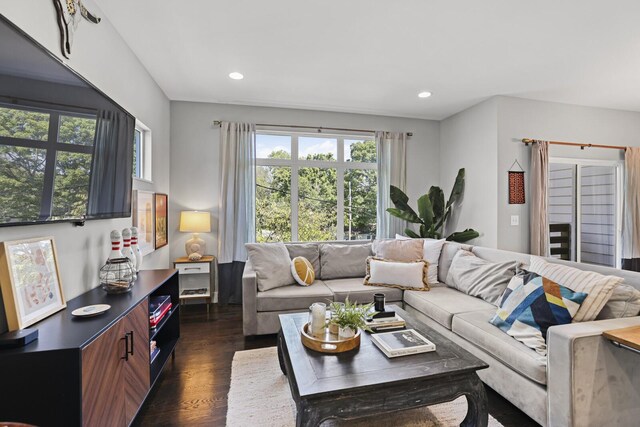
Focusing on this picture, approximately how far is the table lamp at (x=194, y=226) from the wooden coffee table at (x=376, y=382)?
7.87 feet

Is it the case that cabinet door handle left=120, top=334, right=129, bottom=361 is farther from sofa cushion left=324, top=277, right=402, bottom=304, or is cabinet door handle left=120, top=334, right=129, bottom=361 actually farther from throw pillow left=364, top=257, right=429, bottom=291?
throw pillow left=364, top=257, right=429, bottom=291

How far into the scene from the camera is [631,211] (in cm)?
401

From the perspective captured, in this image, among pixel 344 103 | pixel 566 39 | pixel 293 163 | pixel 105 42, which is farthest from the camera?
pixel 293 163

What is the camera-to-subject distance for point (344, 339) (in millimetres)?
1609

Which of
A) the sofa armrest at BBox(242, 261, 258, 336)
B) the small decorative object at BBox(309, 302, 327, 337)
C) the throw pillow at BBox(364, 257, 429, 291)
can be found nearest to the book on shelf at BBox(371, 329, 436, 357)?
the small decorative object at BBox(309, 302, 327, 337)

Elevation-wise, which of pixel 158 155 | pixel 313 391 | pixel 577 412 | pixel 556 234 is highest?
pixel 158 155

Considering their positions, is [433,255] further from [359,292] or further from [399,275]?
[359,292]

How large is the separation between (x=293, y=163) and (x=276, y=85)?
1128mm

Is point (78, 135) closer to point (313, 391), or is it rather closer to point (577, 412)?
point (313, 391)

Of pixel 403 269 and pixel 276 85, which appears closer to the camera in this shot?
pixel 403 269

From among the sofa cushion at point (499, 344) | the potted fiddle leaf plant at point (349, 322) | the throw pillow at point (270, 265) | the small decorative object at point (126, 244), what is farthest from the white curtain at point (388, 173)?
the small decorative object at point (126, 244)

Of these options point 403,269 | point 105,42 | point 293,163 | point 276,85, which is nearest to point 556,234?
point 403,269

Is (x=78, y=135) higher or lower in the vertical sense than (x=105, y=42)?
lower

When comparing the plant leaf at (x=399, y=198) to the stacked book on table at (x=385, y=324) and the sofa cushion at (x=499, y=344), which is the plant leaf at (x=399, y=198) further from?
the stacked book on table at (x=385, y=324)
